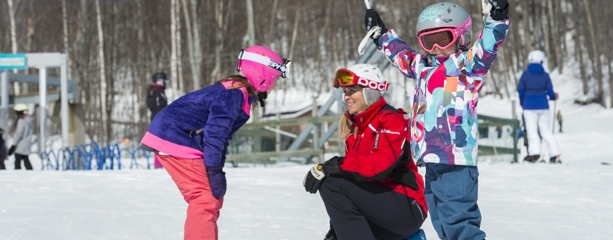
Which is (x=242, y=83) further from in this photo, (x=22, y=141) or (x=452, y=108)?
(x=22, y=141)

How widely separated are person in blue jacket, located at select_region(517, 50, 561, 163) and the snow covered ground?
1.83ft

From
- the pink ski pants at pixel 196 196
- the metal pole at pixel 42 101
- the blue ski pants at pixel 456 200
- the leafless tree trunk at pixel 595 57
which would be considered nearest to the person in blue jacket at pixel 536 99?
the blue ski pants at pixel 456 200

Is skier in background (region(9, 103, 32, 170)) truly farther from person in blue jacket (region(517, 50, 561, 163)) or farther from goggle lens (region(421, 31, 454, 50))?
goggle lens (region(421, 31, 454, 50))

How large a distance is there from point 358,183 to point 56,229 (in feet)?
7.47

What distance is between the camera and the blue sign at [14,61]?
13.6 m

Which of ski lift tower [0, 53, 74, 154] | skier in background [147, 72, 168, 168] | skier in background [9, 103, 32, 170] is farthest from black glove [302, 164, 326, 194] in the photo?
ski lift tower [0, 53, 74, 154]

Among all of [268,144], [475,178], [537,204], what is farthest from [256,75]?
[268,144]

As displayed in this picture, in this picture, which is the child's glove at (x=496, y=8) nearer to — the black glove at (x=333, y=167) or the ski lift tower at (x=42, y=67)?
the black glove at (x=333, y=167)

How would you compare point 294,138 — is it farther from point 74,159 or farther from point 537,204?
point 537,204

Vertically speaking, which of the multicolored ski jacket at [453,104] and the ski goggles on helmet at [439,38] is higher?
the ski goggles on helmet at [439,38]

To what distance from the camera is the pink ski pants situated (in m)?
3.15

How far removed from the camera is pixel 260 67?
11.0 ft

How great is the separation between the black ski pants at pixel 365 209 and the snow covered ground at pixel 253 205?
114cm

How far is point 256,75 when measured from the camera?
3.37m
